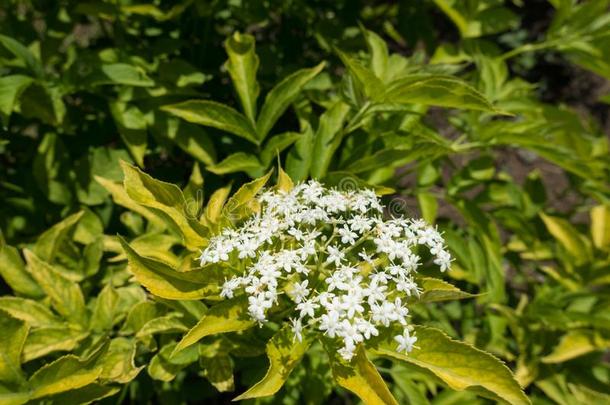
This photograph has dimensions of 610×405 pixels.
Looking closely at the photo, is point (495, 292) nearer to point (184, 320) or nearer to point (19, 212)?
point (184, 320)

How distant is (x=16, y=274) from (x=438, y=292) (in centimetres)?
138

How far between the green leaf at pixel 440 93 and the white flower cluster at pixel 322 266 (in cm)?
32

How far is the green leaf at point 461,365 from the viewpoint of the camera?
1188mm

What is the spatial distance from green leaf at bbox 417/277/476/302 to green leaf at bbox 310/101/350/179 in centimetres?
52

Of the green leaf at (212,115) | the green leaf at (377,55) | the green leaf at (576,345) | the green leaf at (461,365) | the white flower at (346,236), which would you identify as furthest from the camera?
the green leaf at (576,345)

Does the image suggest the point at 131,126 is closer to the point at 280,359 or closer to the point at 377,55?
the point at 377,55

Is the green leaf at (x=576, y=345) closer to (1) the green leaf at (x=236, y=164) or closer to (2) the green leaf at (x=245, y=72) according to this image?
(1) the green leaf at (x=236, y=164)

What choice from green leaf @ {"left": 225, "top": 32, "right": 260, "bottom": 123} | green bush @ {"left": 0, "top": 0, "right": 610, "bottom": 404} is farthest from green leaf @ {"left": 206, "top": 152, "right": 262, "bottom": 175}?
green leaf @ {"left": 225, "top": 32, "right": 260, "bottom": 123}

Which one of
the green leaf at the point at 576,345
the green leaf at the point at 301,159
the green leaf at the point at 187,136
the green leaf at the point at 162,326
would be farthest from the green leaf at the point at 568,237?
the green leaf at the point at 162,326

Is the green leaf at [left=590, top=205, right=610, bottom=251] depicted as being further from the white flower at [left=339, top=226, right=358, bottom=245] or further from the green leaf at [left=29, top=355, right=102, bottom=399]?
the green leaf at [left=29, top=355, right=102, bottom=399]

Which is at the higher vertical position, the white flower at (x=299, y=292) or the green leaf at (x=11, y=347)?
the white flower at (x=299, y=292)

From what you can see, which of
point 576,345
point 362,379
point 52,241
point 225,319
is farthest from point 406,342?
point 576,345

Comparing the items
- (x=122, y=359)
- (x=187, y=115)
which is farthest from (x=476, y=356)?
(x=187, y=115)

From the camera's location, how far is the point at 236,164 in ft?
6.04
